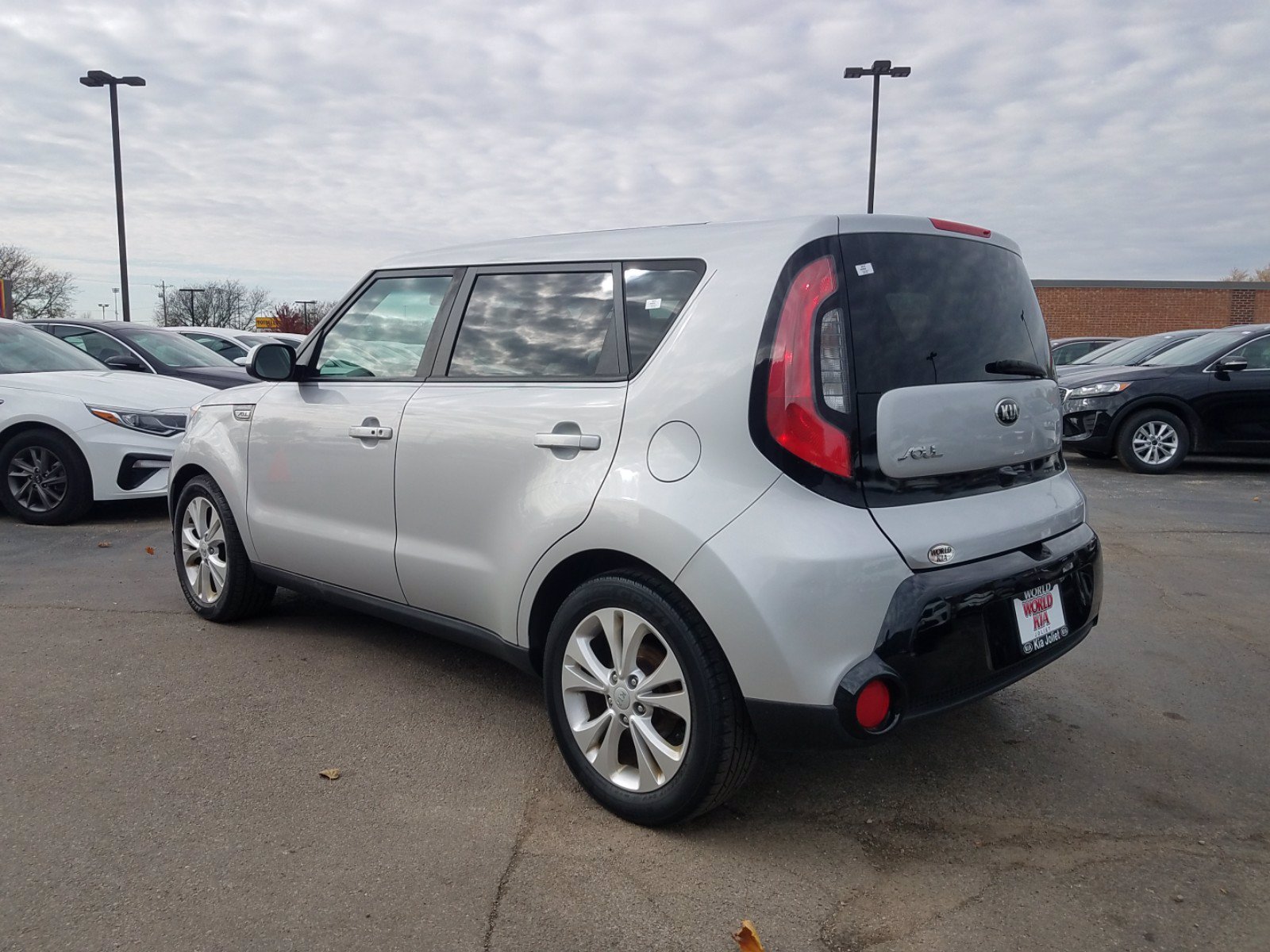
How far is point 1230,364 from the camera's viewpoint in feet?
34.1

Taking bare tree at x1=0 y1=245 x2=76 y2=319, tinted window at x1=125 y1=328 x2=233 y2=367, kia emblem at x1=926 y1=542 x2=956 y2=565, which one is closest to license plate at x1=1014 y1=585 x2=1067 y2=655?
kia emblem at x1=926 y1=542 x2=956 y2=565

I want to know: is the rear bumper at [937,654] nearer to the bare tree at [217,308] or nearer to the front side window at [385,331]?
the front side window at [385,331]

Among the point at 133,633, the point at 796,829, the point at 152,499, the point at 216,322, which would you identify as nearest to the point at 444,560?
the point at 796,829

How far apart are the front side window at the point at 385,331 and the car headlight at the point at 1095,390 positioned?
8961 mm

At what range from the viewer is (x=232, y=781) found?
3160 millimetres

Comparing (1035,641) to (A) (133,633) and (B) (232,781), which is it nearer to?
(B) (232,781)

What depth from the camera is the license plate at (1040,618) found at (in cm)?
283

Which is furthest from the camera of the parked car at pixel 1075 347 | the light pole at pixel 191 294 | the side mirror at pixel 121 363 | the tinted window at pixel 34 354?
the light pole at pixel 191 294

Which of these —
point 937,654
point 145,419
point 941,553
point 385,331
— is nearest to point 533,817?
point 937,654

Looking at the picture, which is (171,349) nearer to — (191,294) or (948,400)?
(948,400)

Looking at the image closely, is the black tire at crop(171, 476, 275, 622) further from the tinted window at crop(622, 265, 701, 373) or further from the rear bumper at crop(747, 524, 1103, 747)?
the rear bumper at crop(747, 524, 1103, 747)

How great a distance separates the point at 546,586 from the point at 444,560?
53 centimetres

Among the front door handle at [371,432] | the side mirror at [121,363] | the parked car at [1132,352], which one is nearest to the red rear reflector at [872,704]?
the front door handle at [371,432]

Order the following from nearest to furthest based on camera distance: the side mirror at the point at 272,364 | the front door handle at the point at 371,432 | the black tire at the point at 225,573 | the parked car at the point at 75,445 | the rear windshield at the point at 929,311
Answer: the rear windshield at the point at 929,311 < the front door handle at the point at 371,432 < the side mirror at the point at 272,364 < the black tire at the point at 225,573 < the parked car at the point at 75,445
